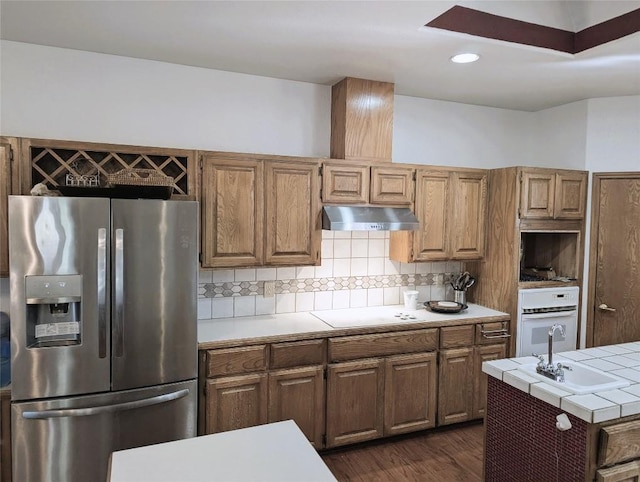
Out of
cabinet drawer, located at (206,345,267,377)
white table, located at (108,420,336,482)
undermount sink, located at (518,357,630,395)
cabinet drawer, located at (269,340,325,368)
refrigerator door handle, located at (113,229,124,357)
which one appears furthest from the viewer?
cabinet drawer, located at (269,340,325,368)

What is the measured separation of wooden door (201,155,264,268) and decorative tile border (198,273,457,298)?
0.37 metres

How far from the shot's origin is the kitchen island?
185 centimetres

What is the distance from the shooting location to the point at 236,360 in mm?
2711

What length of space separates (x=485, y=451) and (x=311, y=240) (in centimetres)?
167

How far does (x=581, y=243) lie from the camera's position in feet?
12.2

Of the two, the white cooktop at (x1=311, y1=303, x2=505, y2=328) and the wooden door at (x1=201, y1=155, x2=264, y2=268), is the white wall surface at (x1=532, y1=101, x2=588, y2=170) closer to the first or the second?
the white cooktop at (x1=311, y1=303, x2=505, y2=328)

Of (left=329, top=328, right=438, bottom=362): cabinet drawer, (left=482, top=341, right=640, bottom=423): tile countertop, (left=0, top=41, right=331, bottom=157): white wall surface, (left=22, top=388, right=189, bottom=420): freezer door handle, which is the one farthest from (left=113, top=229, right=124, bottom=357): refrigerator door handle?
(left=482, top=341, right=640, bottom=423): tile countertop

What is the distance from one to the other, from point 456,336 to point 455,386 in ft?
1.28

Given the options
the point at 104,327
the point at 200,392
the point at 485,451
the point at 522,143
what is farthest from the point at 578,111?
the point at 104,327

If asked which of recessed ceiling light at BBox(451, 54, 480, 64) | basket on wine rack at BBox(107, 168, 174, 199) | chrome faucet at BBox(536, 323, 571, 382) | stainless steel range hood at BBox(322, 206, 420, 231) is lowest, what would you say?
chrome faucet at BBox(536, 323, 571, 382)

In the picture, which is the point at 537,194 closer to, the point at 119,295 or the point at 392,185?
the point at 392,185

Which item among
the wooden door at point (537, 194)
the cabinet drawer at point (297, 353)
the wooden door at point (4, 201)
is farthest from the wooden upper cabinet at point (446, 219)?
the wooden door at point (4, 201)

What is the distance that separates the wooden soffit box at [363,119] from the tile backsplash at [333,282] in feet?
2.22

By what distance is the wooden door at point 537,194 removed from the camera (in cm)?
346
